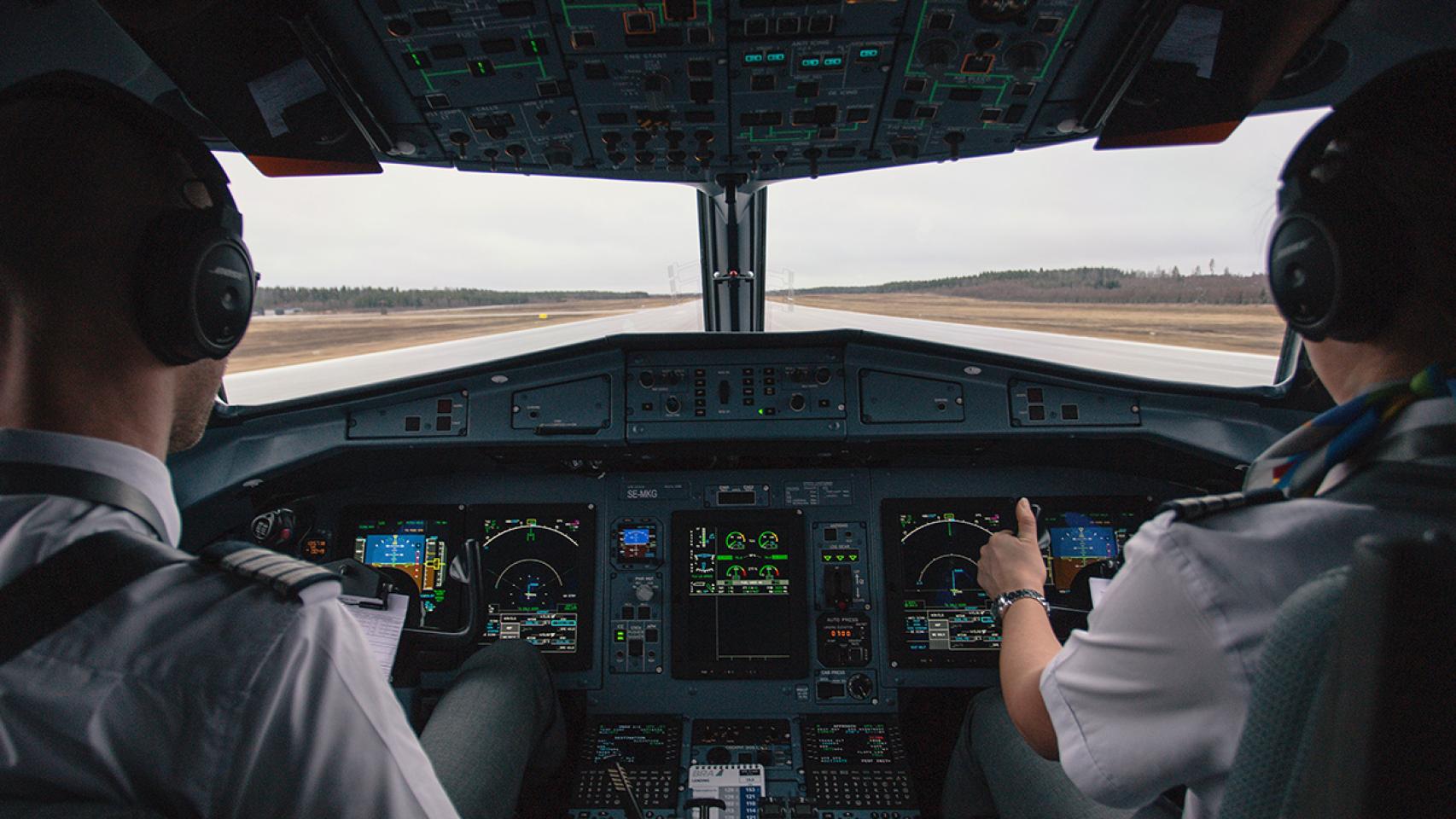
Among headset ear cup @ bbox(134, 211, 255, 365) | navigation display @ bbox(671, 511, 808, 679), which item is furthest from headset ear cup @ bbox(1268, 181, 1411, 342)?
navigation display @ bbox(671, 511, 808, 679)

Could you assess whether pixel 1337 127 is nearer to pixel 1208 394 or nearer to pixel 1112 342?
pixel 1208 394

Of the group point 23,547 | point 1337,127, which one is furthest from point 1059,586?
point 23,547

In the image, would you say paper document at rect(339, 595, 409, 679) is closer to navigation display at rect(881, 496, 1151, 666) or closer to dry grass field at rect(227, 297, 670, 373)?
dry grass field at rect(227, 297, 670, 373)

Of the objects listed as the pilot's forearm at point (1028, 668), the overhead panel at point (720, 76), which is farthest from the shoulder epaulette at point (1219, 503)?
the overhead panel at point (720, 76)

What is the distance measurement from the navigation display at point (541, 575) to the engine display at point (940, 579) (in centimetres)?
115

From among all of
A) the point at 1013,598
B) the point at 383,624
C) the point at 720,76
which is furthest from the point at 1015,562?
the point at 383,624

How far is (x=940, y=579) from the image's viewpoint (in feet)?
8.81

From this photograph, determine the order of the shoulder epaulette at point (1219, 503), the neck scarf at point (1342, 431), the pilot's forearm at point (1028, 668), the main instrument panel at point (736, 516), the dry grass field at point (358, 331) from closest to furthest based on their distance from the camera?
the neck scarf at point (1342, 431)
the shoulder epaulette at point (1219, 503)
the pilot's forearm at point (1028, 668)
the main instrument panel at point (736, 516)
the dry grass field at point (358, 331)

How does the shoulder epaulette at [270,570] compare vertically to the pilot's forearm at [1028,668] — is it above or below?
Answer: above

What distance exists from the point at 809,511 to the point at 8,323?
2379mm

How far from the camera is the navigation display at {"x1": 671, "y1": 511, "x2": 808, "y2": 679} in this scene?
266cm

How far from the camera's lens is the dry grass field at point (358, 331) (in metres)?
2.88

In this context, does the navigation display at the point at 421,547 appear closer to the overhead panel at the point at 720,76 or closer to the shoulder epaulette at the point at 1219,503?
the overhead panel at the point at 720,76

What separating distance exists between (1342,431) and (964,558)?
197 centimetres
